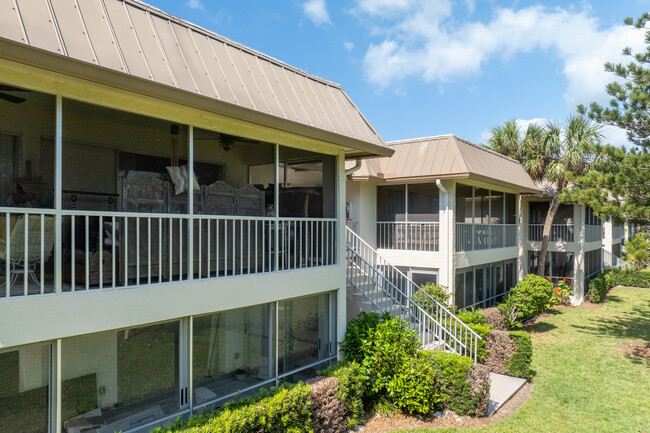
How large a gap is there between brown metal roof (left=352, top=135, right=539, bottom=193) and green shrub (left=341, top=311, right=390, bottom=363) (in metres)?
5.69

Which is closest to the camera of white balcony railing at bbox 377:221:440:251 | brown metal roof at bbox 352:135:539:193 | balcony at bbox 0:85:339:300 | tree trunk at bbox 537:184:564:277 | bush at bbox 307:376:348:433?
balcony at bbox 0:85:339:300

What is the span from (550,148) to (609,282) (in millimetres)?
10339

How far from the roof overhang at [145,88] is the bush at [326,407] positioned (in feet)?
13.4

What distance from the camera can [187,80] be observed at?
215 inches

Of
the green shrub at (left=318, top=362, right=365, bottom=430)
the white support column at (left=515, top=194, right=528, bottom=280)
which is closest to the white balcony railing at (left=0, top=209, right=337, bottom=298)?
the green shrub at (left=318, top=362, right=365, bottom=430)

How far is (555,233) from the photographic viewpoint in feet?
67.6

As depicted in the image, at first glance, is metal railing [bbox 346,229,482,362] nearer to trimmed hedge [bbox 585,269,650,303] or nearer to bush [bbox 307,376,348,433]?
bush [bbox 307,376,348,433]

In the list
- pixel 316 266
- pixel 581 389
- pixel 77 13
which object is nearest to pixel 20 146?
pixel 77 13

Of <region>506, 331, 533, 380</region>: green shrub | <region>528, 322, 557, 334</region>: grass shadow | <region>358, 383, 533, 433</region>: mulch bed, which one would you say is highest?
<region>506, 331, 533, 380</region>: green shrub

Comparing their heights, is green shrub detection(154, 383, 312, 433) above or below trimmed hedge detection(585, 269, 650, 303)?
above

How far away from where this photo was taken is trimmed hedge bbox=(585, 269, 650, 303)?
67.1ft

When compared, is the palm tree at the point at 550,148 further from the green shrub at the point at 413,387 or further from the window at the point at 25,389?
the window at the point at 25,389

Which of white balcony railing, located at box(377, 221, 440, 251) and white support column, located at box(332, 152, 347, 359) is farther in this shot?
white balcony railing, located at box(377, 221, 440, 251)

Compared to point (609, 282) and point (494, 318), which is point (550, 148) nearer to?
point (494, 318)
